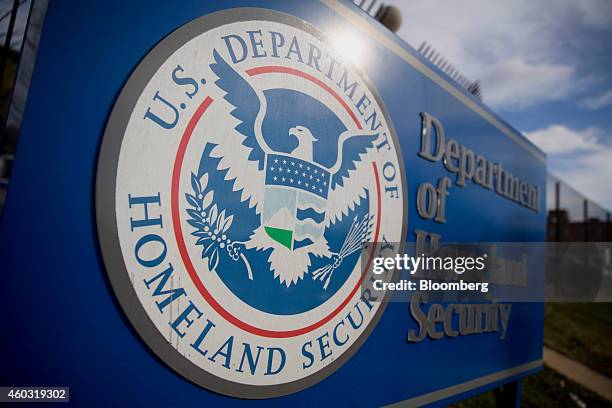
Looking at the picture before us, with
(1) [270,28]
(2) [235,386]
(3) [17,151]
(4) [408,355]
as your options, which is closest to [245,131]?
(1) [270,28]

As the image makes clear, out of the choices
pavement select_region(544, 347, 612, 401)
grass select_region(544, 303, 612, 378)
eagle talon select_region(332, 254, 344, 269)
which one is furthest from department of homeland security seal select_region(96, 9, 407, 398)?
grass select_region(544, 303, 612, 378)

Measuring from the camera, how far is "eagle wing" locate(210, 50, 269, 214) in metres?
1.21

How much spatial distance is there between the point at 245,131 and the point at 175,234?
41 cm

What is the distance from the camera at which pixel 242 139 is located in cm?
126

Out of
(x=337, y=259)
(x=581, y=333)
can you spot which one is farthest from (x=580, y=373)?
(x=337, y=259)

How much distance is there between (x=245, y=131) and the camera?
1269mm

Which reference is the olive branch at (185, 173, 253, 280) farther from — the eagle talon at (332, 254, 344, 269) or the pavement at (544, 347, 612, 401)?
the pavement at (544, 347, 612, 401)

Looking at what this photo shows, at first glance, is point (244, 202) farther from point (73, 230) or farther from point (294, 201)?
point (73, 230)

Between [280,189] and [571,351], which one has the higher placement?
[280,189]

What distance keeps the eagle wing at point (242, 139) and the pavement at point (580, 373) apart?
5943 millimetres

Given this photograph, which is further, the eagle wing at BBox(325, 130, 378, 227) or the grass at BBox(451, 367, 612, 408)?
the grass at BBox(451, 367, 612, 408)

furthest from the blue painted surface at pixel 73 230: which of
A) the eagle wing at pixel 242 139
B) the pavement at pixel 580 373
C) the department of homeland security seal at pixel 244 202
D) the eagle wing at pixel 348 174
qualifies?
the pavement at pixel 580 373

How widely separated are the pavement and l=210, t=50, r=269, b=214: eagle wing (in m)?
5.94

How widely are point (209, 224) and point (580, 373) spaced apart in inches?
271
